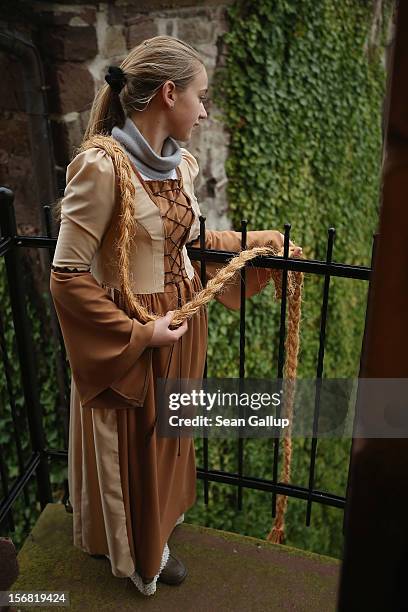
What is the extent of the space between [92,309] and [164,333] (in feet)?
0.69

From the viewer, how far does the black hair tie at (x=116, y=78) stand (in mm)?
1544

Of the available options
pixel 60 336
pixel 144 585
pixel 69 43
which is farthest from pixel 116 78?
pixel 69 43

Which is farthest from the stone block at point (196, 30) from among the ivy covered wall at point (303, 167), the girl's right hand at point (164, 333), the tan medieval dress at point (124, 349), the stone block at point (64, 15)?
the girl's right hand at point (164, 333)

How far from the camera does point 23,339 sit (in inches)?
87.4

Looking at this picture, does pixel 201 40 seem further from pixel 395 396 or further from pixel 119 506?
pixel 395 396

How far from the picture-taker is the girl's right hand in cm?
161

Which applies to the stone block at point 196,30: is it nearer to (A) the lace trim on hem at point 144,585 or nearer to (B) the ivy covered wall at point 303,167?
(B) the ivy covered wall at point 303,167

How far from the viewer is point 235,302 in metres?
2.04

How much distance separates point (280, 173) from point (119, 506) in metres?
3.45

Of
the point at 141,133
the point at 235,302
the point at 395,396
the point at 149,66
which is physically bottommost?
the point at 235,302

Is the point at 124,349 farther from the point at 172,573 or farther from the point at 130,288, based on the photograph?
the point at 172,573

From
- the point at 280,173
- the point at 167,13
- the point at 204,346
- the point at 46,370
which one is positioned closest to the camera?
the point at 204,346

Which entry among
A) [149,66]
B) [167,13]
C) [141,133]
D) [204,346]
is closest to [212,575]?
[204,346]

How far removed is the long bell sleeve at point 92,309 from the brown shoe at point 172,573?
2.40ft
